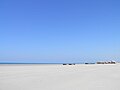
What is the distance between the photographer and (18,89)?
1011 centimetres

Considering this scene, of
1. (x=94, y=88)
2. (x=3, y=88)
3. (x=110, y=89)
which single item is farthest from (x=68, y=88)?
(x=3, y=88)

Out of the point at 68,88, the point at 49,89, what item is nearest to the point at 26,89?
the point at 49,89

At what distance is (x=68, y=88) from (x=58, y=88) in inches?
18.7

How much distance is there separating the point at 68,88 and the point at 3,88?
304 centimetres

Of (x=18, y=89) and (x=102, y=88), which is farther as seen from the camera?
(x=102, y=88)

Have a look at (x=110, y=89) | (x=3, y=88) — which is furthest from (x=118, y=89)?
(x=3, y=88)

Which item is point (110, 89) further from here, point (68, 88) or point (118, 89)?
point (68, 88)

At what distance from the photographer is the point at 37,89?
1016 cm

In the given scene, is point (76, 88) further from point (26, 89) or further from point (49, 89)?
point (26, 89)

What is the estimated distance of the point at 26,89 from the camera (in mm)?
10070

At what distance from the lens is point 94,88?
1072 centimetres

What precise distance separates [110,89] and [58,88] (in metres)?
2.46

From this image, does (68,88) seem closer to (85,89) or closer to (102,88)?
(85,89)

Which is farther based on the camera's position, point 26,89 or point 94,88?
point 94,88
